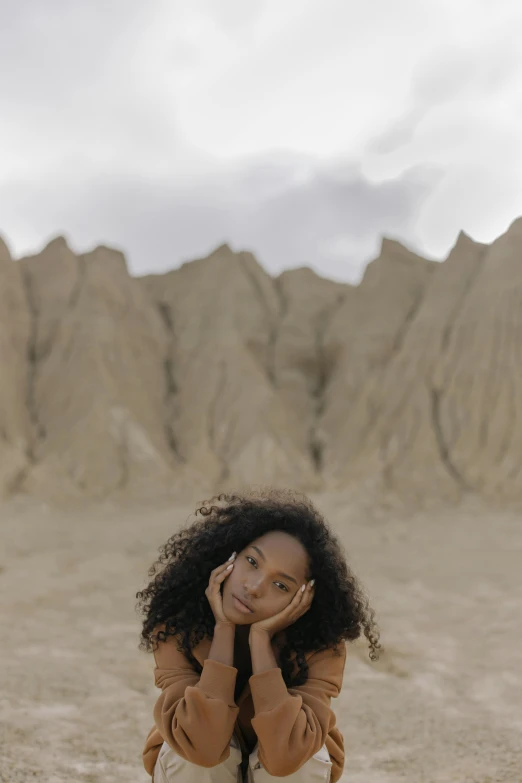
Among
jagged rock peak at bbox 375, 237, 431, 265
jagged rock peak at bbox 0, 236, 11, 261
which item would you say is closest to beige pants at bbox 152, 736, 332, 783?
jagged rock peak at bbox 0, 236, 11, 261

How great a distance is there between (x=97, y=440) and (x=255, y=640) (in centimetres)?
1594

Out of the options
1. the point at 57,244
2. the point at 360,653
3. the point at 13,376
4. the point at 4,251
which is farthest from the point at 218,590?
the point at 57,244

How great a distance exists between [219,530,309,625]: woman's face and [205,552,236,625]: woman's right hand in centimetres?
2

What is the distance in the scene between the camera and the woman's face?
8.04 feet

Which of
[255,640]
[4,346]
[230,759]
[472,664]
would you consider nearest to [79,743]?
[230,759]

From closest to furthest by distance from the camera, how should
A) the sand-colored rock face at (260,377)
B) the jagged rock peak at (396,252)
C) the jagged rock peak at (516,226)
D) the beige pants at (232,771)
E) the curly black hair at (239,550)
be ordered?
the beige pants at (232,771) < the curly black hair at (239,550) < the sand-colored rock face at (260,377) < the jagged rock peak at (516,226) < the jagged rock peak at (396,252)

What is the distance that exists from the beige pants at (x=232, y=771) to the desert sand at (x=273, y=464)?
167 centimetres

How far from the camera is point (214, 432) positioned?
19.4m

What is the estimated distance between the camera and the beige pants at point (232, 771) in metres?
2.34

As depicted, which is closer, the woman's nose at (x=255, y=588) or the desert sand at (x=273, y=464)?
the woman's nose at (x=255, y=588)

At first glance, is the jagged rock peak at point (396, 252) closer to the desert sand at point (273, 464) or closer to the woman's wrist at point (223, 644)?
the desert sand at point (273, 464)

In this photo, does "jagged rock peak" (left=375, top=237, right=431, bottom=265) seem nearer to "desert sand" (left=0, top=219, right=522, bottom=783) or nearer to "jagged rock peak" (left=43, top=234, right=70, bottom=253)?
"desert sand" (left=0, top=219, right=522, bottom=783)

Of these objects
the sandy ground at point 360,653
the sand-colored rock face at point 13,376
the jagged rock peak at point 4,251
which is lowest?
the sandy ground at point 360,653

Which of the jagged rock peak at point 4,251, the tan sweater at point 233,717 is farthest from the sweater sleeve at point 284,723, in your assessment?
the jagged rock peak at point 4,251
